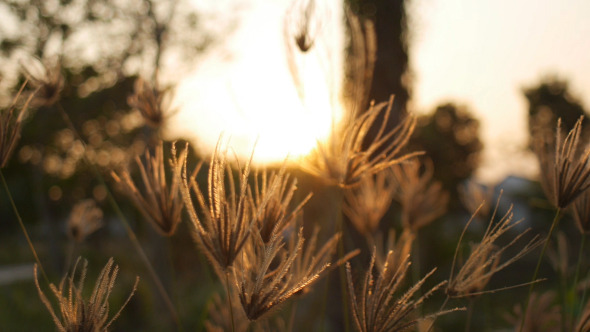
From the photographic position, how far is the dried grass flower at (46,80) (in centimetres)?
182

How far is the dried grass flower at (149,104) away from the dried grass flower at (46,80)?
24 centimetres

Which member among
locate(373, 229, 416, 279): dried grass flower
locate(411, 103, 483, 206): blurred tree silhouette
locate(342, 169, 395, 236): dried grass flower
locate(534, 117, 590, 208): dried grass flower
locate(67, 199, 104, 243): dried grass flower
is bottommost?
locate(411, 103, 483, 206): blurred tree silhouette

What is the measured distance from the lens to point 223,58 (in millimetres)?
15422

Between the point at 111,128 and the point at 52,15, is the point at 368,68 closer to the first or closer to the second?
the point at 52,15

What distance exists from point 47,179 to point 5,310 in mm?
16671

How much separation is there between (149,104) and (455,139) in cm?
3046

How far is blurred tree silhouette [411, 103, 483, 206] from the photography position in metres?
29.2

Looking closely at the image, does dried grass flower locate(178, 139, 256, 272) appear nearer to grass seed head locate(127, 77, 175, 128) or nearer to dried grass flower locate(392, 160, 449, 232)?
grass seed head locate(127, 77, 175, 128)

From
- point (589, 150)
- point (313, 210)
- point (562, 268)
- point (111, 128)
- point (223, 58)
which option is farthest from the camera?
point (111, 128)

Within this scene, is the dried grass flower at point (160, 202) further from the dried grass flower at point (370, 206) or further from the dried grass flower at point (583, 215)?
the dried grass flower at point (583, 215)

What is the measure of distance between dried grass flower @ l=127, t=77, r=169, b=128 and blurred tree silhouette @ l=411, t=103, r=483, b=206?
27680 mm

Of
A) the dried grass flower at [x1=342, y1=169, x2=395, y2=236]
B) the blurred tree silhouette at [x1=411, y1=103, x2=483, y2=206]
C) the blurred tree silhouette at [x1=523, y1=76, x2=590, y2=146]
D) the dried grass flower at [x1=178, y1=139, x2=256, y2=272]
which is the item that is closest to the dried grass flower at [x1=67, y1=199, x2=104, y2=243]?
the dried grass flower at [x1=342, y1=169, x2=395, y2=236]

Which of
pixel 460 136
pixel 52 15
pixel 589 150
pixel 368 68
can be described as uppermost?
pixel 52 15

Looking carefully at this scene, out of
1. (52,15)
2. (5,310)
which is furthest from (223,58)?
(5,310)
